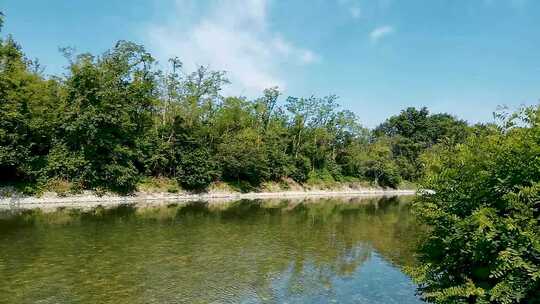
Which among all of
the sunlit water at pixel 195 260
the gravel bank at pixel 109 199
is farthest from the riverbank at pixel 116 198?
the sunlit water at pixel 195 260

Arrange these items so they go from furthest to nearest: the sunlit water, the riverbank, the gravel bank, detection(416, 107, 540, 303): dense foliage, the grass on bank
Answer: the grass on bank < the riverbank < the gravel bank < the sunlit water < detection(416, 107, 540, 303): dense foliage

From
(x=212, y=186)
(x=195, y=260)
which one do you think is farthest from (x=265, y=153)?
(x=195, y=260)

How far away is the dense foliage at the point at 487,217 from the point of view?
23.4ft

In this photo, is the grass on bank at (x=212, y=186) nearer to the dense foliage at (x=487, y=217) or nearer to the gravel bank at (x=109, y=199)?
the gravel bank at (x=109, y=199)

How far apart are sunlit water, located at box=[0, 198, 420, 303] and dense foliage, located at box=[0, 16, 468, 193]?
11048 mm

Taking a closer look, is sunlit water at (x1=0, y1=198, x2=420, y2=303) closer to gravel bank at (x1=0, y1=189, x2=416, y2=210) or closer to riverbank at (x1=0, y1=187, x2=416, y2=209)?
gravel bank at (x1=0, y1=189, x2=416, y2=210)

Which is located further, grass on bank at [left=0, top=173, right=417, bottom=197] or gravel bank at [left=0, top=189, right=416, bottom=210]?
grass on bank at [left=0, top=173, right=417, bottom=197]

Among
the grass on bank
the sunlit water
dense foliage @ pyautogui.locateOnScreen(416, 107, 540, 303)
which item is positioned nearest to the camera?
dense foliage @ pyautogui.locateOnScreen(416, 107, 540, 303)

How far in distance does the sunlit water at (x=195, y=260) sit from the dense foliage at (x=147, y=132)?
36.2ft

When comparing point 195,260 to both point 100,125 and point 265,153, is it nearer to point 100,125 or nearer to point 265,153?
point 100,125

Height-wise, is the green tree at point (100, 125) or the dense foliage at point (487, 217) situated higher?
the green tree at point (100, 125)

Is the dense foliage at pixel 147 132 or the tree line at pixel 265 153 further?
the dense foliage at pixel 147 132

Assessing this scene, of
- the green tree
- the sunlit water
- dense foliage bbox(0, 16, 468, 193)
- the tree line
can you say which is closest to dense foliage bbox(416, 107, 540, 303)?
the tree line

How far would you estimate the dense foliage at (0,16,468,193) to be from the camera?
42.1 meters
